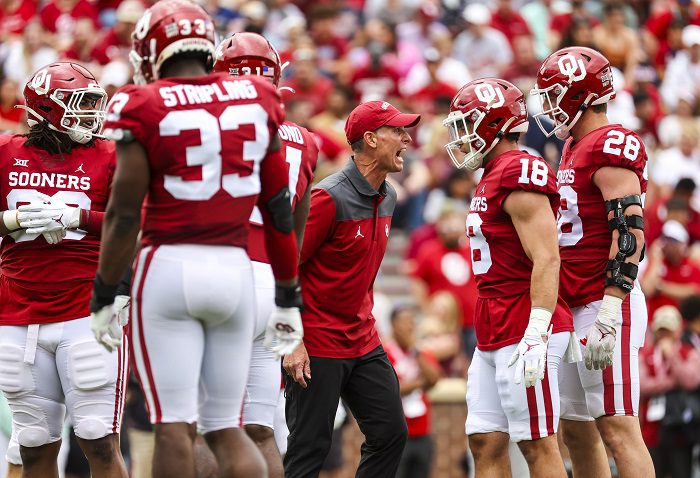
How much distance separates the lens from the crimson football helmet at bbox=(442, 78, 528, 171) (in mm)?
7074

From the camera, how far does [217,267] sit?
5.43 meters

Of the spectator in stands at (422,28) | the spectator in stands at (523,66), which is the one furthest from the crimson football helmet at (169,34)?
the spectator in stands at (422,28)

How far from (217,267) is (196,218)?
0.73ft

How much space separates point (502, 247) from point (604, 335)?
0.71 metres

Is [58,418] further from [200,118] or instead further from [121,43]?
[121,43]

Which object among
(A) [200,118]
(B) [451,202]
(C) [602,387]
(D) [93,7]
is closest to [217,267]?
(A) [200,118]

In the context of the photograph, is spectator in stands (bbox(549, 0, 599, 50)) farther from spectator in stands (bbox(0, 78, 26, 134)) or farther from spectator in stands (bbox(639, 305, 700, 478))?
spectator in stands (bbox(0, 78, 26, 134))

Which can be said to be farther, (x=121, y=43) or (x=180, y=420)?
(x=121, y=43)

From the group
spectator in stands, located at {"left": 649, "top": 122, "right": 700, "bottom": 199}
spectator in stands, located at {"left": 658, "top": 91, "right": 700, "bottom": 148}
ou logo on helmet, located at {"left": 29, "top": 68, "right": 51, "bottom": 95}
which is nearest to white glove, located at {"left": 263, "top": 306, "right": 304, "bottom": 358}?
ou logo on helmet, located at {"left": 29, "top": 68, "right": 51, "bottom": 95}

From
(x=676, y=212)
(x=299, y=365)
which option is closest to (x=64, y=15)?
(x=676, y=212)

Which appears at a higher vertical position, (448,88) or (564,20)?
(564,20)

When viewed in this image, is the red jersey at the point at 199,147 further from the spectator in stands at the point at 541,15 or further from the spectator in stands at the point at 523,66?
the spectator in stands at the point at 541,15

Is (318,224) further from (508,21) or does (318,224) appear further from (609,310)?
(508,21)

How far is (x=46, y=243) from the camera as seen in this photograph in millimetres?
6824
